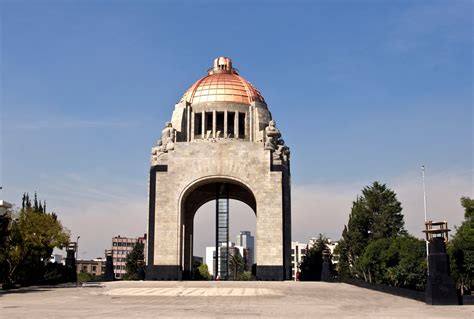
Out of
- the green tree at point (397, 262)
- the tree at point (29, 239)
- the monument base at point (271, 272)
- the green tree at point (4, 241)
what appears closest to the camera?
the green tree at point (4, 241)

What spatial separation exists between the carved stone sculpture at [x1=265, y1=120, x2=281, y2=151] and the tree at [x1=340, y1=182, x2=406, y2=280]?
1828 centimetres

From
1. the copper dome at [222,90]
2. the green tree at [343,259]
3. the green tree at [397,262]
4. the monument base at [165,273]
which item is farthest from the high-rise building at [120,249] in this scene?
the monument base at [165,273]

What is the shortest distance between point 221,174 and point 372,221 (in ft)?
74.7

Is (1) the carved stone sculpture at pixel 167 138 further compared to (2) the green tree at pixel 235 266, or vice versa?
(2) the green tree at pixel 235 266

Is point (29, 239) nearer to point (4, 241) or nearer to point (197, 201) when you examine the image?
point (4, 241)

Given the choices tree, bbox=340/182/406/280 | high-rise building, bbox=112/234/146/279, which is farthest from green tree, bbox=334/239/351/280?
high-rise building, bbox=112/234/146/279

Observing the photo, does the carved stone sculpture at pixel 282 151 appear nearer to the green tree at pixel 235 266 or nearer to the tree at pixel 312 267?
Result: the tree at pixel 312 267

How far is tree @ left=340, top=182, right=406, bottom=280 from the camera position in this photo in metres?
53.4

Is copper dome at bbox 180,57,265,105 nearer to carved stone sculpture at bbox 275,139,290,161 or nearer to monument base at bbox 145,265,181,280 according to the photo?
carved stone sculpture at bbox 275,139,290,161

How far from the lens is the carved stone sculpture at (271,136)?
38.3 meters

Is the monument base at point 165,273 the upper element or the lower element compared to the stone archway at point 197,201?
lower

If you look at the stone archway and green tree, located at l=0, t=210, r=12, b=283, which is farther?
the stone archway

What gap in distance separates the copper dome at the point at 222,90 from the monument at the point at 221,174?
11cm

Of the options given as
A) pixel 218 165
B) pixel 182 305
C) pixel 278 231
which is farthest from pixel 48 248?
pixel 182 305
